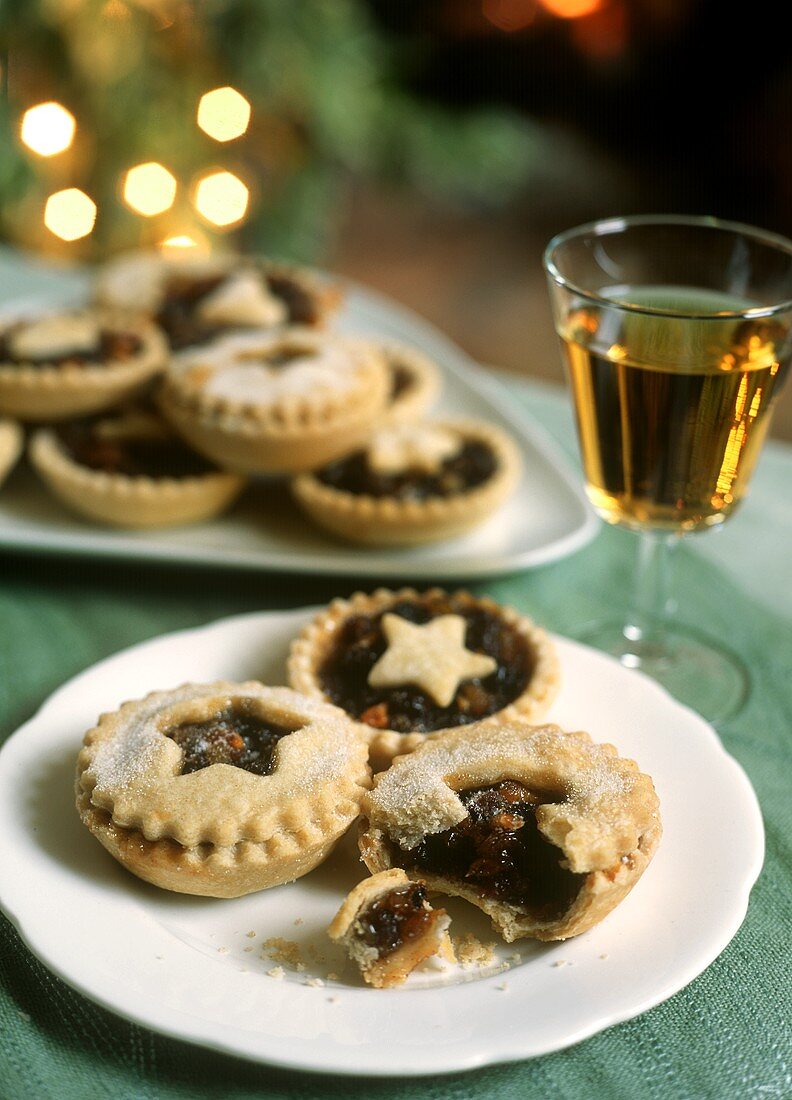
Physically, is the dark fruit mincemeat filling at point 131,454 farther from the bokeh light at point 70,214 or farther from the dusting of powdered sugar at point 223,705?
the bokeh light at point 70,214

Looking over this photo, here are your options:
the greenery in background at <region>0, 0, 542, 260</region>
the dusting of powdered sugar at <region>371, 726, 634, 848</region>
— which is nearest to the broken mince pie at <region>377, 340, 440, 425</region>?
the dusting of powdered sugar at <region>371, 726, 634, 848</region>

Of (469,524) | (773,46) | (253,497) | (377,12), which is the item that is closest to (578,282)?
(469,524)

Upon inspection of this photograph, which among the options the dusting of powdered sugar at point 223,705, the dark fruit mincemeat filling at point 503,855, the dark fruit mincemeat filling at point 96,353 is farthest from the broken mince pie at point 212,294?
the dark fruit mincemeat filling at point 503,855

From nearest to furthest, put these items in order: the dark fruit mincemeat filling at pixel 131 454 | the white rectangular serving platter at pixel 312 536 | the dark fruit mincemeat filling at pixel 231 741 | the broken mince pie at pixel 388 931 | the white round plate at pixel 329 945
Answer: the white round plate at pixel 329 945 → the broken mince pie at pixel 388 931 → the dark fruit mincemeat filling at pixel 231 741 → the white rectangular serving platter at pixel 312 536 → the dark fruit mincemeat filling at pixel 131 454

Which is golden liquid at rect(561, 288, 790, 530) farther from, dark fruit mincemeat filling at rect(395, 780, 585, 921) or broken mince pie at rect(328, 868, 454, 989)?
broken mince pie at rect(328, 868, 454, 989)

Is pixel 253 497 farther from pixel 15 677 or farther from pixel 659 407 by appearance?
pixel 659 407

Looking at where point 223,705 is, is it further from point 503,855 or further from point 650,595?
point 650,595
